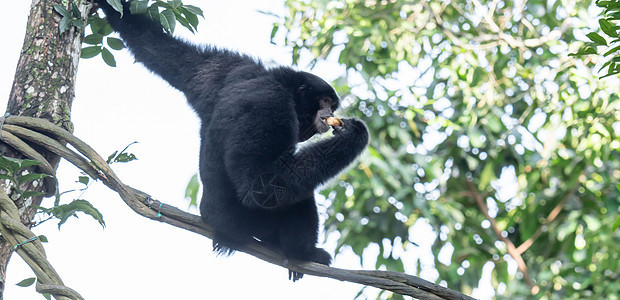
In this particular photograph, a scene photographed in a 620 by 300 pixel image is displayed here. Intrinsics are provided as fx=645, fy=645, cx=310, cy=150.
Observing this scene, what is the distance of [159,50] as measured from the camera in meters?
3.57

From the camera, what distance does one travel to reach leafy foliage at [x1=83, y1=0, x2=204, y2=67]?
3260mm

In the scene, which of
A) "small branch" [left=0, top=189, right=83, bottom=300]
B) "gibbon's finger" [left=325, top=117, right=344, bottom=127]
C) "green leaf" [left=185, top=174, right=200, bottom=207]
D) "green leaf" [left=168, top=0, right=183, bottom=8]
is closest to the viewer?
"small branch" [left=0, top=189, right=83, bottom=300]

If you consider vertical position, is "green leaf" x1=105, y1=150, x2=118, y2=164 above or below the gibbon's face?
above

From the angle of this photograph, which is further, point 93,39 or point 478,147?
point 478,147

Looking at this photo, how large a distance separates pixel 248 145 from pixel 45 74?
94cm

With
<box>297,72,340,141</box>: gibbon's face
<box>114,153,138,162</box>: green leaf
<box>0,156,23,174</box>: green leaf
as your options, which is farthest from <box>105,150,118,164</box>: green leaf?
<box>297,72,340,141</box>: gibbon's face

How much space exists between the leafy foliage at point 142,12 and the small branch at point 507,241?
15.8 ft

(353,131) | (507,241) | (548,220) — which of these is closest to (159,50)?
(353,131)

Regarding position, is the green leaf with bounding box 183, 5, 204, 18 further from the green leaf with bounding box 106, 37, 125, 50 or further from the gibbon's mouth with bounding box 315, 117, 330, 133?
the gibbon's mouth with bounding box 315, 117, 330, 133

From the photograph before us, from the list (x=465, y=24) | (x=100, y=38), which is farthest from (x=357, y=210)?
(x=100, y=38)

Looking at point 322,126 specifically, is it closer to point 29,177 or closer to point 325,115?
point 325,115

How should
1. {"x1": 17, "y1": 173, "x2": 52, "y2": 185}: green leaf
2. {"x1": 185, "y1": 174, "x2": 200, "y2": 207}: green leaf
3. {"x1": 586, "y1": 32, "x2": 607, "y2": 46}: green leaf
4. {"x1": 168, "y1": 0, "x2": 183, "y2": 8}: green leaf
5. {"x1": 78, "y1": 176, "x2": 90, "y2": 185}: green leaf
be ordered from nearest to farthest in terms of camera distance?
{"x1": 586, "y1": 32, "x2": 607, "y2": 46}: green leaf
{"x1": 17, "y1": 173, "x2": 52, "y2": 185}: green leaf
{"x1": 78, "y1": 176, "x2": 90, "y2": 185}: green leaf
{"x1": 168, "y1": 0, "x2": 183, "y2": 8}: green leaf
{"x1": 185, "y1": 174, "x2": 200, "y2": 207}: green leaf

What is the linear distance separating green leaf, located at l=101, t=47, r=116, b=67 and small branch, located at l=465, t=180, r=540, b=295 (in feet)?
16.2

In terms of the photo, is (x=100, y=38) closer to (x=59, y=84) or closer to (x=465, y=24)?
(x=59, y=84)
